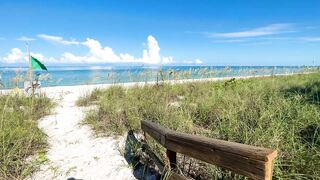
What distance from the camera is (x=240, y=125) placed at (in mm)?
4074

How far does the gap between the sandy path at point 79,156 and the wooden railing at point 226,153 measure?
1164 millimetres

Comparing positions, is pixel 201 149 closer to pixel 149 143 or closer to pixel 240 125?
pixel 240 125

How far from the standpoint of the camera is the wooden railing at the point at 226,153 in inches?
81.7

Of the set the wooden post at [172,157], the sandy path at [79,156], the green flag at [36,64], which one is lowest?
the sandy path at [79,156]

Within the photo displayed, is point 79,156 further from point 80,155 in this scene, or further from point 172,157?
point 172,157

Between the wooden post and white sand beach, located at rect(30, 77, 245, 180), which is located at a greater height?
the wooden post

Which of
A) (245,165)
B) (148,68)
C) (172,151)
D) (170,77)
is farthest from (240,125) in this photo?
(148,68)

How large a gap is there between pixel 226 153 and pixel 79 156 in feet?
10.4

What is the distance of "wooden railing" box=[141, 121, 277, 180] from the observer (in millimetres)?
2076

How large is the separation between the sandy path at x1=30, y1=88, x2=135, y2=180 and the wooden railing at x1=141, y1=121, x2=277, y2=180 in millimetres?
1164

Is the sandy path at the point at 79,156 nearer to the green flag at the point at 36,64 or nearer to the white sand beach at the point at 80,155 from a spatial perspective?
the white sand beach at the point at 80,155

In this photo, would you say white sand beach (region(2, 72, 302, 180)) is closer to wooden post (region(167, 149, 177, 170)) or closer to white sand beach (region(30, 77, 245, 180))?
white sand beach (region(30, 77, 245, 180))

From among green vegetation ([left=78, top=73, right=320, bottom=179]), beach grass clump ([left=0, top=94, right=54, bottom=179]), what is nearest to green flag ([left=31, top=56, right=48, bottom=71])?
green vegetation ([left=78, top=73, right=320, bottom=179])

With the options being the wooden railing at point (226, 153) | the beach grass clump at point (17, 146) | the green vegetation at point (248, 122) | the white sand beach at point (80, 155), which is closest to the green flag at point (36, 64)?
the white sand beach at point (80, 155)
